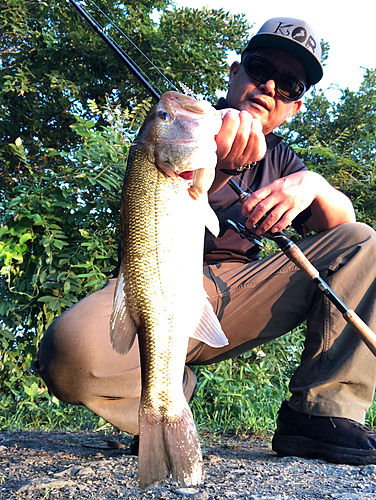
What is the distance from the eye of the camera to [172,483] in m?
2.10

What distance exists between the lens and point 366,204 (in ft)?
19.4

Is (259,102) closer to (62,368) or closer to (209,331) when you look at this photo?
(209,331)

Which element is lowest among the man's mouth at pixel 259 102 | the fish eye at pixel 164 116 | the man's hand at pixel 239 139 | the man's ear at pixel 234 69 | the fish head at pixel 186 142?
the fish head at pixel 186 142

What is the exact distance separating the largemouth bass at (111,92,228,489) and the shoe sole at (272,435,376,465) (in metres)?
1.03

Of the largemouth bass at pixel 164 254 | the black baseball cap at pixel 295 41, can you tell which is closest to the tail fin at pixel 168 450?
the largemouth bass at pixel 164 254

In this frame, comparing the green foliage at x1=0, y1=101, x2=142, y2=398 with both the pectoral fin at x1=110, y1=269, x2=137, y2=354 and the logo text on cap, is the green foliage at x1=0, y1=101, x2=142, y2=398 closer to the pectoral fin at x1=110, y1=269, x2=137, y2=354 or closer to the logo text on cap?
the logo text on cap

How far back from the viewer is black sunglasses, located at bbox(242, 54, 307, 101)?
3.30 m

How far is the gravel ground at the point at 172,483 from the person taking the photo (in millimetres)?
1933

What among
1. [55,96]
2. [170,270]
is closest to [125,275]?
[170,270]

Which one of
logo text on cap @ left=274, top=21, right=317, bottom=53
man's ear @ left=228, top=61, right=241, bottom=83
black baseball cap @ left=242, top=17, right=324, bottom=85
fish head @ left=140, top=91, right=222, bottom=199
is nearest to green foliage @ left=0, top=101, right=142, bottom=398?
man's ear @ left=228, top=61, right=241, bottom=83

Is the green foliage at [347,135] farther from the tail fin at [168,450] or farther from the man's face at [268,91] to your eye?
the tail fin at [168,450]

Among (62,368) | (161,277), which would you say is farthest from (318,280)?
(62,368)

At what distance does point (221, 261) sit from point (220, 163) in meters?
1.11

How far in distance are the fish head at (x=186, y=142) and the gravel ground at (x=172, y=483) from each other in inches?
48.8
